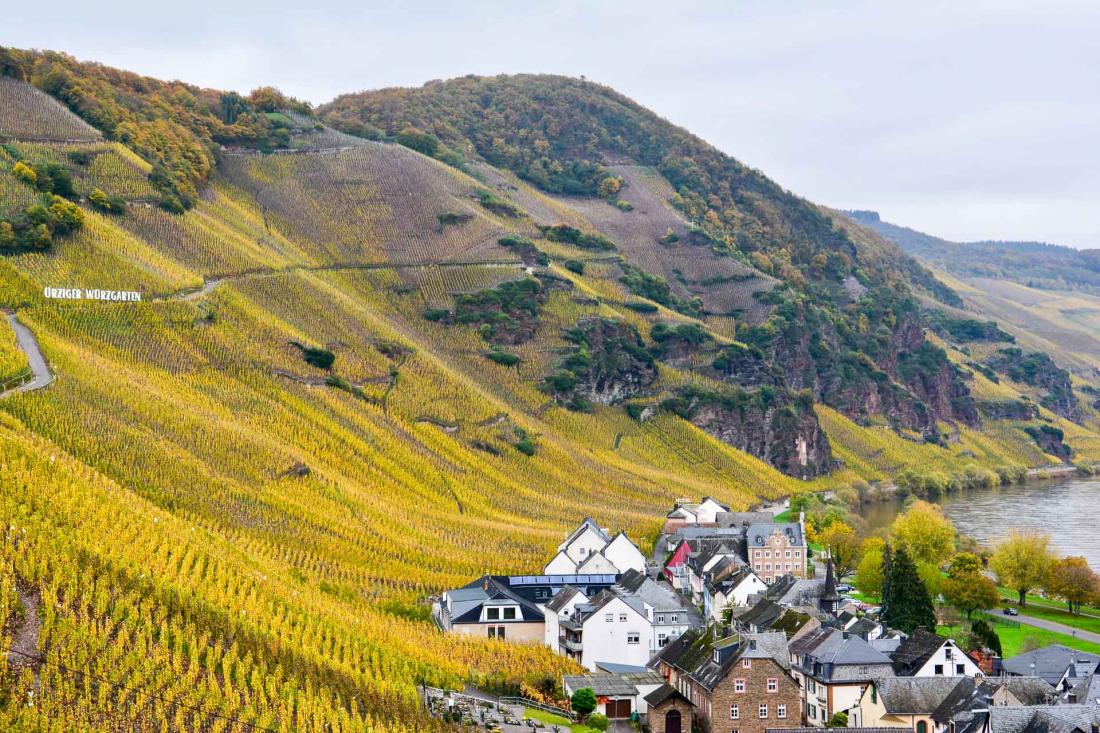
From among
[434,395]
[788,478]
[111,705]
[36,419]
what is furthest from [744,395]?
[111,705]

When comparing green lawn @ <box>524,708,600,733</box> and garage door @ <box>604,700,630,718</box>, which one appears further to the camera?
garage door @ <box>604,700,630,718</box>

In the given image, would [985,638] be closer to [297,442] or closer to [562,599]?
[562,599]

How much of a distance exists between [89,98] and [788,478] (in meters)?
104

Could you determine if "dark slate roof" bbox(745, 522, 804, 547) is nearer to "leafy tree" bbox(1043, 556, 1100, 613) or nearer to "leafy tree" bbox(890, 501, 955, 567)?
"leafy tree" bbox(890, 501, 955, 567)

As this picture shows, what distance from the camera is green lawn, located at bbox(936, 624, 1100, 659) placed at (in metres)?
81.9

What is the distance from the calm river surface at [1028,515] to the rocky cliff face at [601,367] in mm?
33647

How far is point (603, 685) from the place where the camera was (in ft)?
218

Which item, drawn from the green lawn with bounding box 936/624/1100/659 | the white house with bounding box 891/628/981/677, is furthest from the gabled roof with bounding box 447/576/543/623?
the green lawn with bounding box 936/624/1100/659

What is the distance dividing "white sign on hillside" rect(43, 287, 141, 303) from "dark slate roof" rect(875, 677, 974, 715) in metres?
86.4

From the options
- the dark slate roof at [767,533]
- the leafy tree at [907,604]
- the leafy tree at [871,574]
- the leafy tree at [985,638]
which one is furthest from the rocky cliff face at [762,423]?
the leafy tree at [985,638]

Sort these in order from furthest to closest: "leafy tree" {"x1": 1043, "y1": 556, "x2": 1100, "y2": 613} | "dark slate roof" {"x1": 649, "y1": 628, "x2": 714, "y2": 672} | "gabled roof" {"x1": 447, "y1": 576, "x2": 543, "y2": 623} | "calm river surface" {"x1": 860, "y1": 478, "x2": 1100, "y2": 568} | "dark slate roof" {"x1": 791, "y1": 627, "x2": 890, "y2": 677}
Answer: "calm river surface" {"x1": 860, "y1": 478, "x2": 1100, "y2": 568}
"leafy tree" {"x1": 1043, "y1": 556, "x2": 1100, "y2": 613}
"gabled roof" {"x1": 447, "y1": 576, "x2": 543, "y2": 623}
"dark slate roof" {"x1": 649, "y1": 628, "x2": 714, "y2": 672}
"dark slate roof" {"x1": 791, "y1": 627, "x2": 890, "y2": 677}

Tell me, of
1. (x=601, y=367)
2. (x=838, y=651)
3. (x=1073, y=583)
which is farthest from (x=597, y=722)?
(x=601, y=367)

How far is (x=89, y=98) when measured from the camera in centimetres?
18050

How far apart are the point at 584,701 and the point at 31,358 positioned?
59618mm
